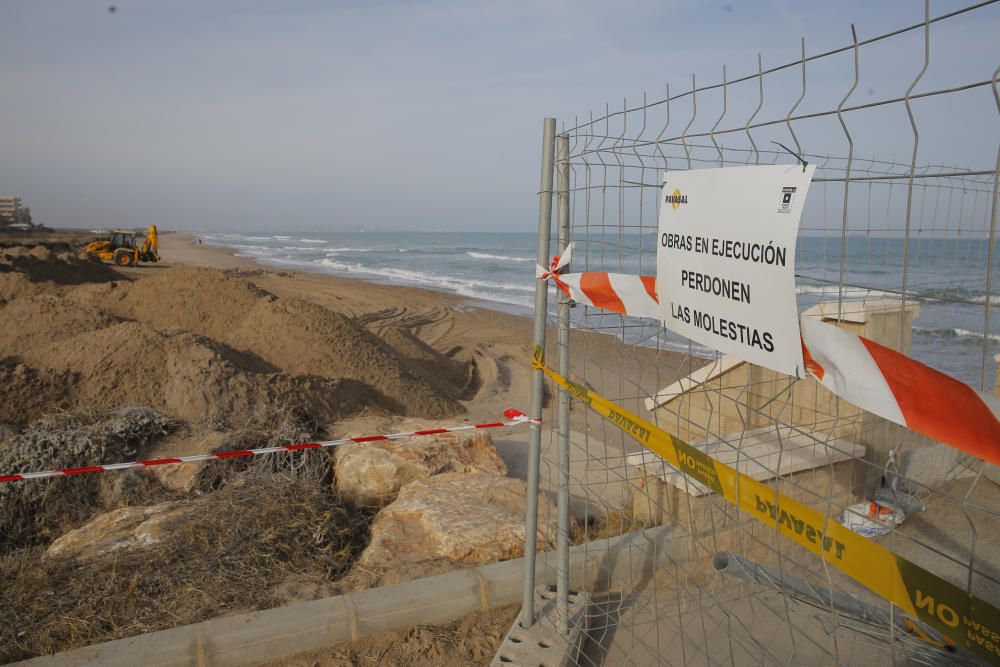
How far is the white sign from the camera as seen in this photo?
1910mm

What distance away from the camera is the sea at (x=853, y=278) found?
3297 mm

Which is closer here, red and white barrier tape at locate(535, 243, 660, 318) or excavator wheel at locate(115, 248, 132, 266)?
red and white barrier tape at locate(535, 243, 660, 318)

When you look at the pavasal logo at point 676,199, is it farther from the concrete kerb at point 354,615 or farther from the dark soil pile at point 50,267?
the dark soil pile at point 50,267

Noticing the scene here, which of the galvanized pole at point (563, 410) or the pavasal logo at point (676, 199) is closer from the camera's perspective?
the pavasal logo at point (676, 199)

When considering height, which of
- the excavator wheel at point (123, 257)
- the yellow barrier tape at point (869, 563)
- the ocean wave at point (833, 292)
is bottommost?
the excavator wheel at point (123, 257)

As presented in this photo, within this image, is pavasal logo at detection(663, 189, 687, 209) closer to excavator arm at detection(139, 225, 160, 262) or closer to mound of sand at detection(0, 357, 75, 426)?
mound of sand at detection(0, 357, 75, 426)

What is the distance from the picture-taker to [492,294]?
97.2 ft

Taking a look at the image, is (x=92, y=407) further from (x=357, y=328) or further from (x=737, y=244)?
(x=737, y=244)

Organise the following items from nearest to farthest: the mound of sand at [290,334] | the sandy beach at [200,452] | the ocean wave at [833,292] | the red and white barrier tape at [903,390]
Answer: the red and white barrier tape at [903,390] → the ocean wave at [833,292] → the sandy beach at [200,452] → the mound of sand at [290,334]

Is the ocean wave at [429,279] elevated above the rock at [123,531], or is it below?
below

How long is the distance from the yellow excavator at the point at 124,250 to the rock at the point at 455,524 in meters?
30.6

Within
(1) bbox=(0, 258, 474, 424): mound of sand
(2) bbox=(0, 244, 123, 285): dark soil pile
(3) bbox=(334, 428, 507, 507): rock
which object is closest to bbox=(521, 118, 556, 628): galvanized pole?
(3) bbox=(334, 428, 507, 507): rock

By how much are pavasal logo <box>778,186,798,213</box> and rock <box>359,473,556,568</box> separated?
275 centimetres

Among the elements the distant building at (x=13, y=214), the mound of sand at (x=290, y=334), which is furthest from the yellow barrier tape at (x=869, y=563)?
the distant building at (x=13, y=214)
